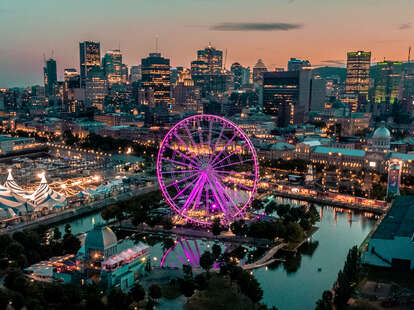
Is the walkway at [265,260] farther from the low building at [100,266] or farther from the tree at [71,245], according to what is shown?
the tree at [71,245]

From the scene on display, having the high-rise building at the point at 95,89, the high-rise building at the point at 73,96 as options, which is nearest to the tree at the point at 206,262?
the high-rise building at the point at 73,96

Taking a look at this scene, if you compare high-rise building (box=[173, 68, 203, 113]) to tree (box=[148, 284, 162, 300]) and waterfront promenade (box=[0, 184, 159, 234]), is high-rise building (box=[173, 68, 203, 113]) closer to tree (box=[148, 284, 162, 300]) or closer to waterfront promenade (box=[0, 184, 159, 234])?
waterfront promenade (box=[0, 184, 159, 234])

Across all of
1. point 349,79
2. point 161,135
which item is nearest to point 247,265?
point 161,135

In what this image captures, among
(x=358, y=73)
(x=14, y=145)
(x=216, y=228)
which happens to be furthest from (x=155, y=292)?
(x=358, y=73)

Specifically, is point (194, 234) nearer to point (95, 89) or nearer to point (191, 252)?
point (191, 252)

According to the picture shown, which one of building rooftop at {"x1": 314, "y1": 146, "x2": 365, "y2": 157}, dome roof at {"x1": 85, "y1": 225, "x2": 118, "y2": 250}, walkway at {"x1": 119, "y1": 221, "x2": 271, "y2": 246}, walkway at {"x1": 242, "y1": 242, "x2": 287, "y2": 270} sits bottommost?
walkway at {"x1": 242, "y1": 242, "x2": 287, "y2": 270}

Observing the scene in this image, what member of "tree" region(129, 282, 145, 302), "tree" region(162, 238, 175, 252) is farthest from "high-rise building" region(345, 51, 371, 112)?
"tree" region(129, 282, 145, 302)

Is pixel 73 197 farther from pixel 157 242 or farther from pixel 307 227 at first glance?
pixel 307 227
